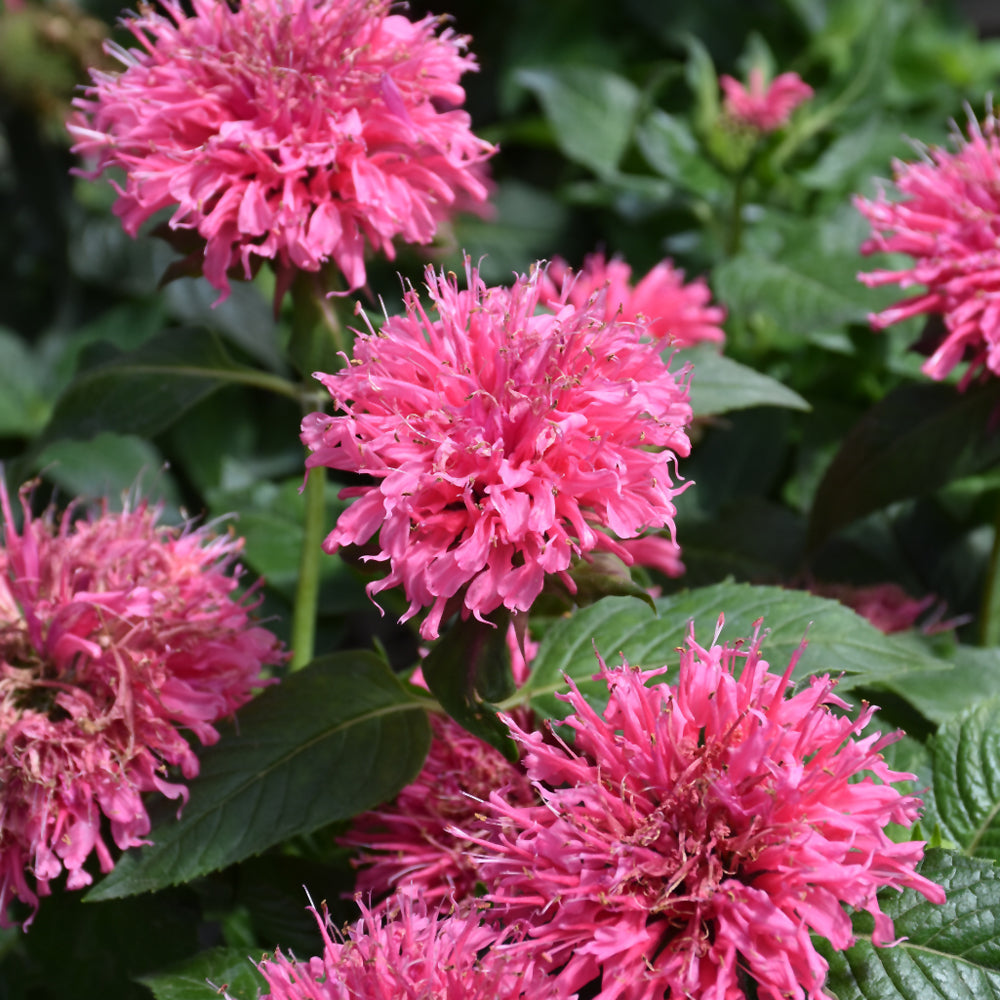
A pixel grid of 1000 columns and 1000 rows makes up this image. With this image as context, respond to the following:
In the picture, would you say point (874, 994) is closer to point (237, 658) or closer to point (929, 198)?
point (237, 658)

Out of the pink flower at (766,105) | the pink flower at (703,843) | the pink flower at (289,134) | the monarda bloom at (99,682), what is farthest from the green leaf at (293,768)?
the pink flower at (766,105)

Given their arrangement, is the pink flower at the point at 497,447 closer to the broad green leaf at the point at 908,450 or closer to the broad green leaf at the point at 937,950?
the broad green leaf at the point at 937,950

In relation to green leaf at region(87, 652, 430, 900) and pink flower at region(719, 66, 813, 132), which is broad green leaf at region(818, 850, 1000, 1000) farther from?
pink flower at region(719, 66, 813, 132)

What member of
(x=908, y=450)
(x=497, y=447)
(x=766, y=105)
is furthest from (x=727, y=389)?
(x=766, y=105)

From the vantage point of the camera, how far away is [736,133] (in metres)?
1.16

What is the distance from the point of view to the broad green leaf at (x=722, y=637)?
59cm

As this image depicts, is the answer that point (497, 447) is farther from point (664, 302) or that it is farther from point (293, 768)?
point (664, 302)

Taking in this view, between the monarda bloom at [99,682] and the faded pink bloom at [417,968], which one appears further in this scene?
the monarda bloom at [99,682]

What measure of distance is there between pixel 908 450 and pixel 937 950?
0.39 meters

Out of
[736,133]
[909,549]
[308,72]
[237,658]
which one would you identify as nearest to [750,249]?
[736,133]

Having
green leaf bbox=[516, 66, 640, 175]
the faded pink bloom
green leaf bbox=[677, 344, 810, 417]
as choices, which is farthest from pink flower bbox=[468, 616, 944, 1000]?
green leaf bbox=[516, 66, 640, 175]

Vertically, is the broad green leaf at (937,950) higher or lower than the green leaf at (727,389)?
lower

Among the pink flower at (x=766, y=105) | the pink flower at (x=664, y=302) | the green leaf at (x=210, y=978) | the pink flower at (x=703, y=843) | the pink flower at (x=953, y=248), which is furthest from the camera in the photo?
the pink flower at (x=766, y=105)

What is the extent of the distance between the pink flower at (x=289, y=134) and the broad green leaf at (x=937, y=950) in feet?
1.36
